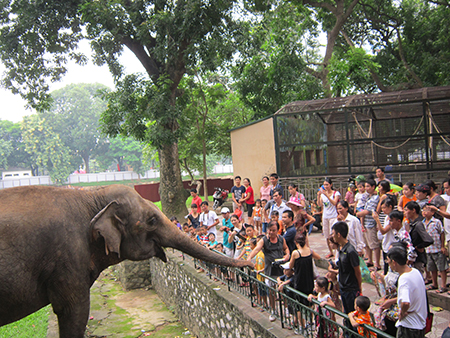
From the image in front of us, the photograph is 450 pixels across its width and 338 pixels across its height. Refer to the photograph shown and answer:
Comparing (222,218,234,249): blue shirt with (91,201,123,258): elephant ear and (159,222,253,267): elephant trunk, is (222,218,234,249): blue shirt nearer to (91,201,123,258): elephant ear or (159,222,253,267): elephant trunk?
(159,222,253,267): elephant trunk

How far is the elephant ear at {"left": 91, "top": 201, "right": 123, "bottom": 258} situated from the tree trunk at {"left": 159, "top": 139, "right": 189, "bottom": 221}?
1273 centimetres

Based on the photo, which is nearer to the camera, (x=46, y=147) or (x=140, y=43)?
(x=140, y=43)

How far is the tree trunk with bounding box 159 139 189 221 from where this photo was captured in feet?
52.4

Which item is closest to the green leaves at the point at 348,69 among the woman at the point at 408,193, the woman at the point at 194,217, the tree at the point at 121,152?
the woman at the point at 194,217

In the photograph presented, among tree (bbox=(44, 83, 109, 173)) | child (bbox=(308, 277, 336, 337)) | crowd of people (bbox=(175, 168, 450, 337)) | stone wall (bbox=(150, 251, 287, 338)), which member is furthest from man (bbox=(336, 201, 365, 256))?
tree (bbox=(44, 83, 109, 173))

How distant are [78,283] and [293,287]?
2922mm

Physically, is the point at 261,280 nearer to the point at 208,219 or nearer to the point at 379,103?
the point at 208,219

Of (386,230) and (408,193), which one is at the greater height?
(408,193)

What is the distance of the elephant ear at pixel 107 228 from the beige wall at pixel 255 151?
9112 mm

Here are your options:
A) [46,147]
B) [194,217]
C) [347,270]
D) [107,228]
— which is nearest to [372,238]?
[347,270]

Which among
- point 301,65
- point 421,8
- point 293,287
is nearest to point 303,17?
point 301,65

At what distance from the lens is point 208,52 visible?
13039 mm

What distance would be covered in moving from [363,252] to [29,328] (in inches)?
293

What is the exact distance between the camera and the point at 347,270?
4.34 meters
